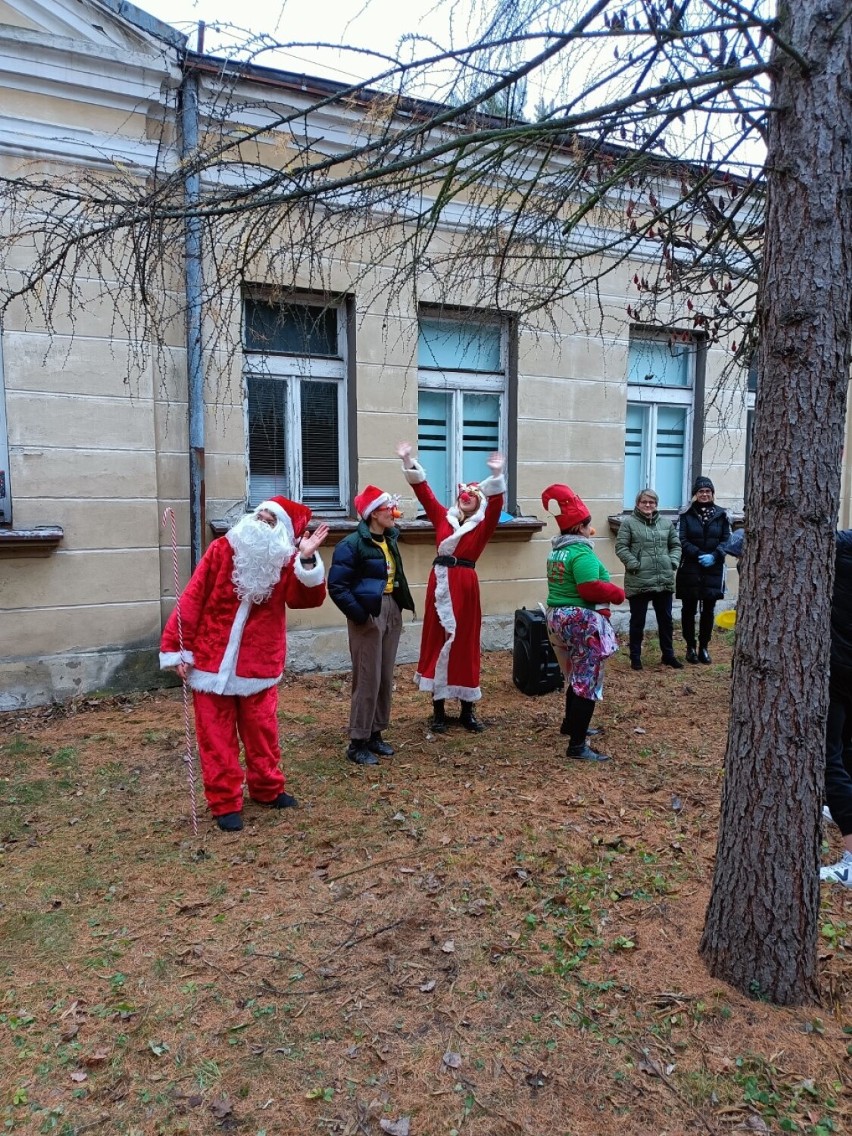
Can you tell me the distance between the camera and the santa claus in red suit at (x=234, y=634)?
12.9ft

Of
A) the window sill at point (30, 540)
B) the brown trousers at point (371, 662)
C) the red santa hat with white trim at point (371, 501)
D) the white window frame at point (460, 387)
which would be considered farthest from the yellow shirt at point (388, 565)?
the white window frame at point (460, 387)

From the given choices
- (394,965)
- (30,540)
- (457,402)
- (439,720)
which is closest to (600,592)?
(439,720)

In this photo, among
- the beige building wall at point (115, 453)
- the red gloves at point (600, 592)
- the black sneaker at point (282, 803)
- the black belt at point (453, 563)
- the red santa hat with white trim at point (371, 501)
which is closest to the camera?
the black sneaker at point (282, 803)

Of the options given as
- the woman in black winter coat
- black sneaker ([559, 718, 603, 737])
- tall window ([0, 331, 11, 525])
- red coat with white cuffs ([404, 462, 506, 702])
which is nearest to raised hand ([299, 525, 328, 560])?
red coat with white cuffs ([404, 462, 506, 702])

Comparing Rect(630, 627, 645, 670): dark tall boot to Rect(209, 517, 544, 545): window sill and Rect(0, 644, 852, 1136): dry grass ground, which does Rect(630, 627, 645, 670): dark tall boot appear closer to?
Rect(209, 517, 544, 545): window sill

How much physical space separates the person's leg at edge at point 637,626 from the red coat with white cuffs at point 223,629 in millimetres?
4204

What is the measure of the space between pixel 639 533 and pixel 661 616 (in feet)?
2.81

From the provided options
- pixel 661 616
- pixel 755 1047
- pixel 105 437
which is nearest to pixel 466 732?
pixel 661 616

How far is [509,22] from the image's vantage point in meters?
2.68

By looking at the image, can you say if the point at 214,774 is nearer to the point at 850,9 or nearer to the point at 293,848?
the point at 293,848

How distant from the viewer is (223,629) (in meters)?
3.96

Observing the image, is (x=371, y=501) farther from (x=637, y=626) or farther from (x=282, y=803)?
(x=637, y=626)

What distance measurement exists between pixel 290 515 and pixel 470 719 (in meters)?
2.28

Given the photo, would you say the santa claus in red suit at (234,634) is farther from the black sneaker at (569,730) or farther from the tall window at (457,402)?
the tall window at (457,402)
